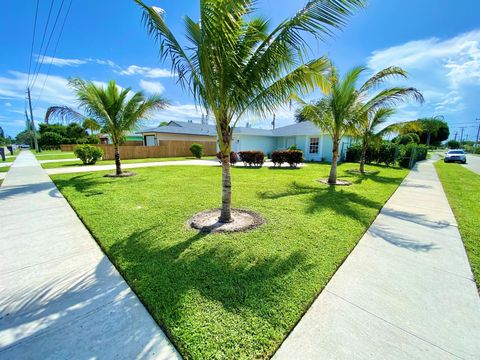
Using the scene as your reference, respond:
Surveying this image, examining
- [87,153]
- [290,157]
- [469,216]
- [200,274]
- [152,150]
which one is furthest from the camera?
[152,150]

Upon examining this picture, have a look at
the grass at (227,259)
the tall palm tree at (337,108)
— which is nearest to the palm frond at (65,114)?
the grass at (227,259)

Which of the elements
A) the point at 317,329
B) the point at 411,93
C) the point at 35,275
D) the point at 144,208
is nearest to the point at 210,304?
the point at 317,329

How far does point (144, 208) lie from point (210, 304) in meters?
4.39

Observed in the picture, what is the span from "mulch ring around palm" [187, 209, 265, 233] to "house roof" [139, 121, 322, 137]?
592 inches

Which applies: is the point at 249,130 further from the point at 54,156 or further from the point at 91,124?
the point at 54,156

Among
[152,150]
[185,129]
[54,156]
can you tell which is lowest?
[54,156]

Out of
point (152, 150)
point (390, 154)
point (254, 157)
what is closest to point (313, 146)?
point (390, 154)

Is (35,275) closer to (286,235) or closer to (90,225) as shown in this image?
(90,225)

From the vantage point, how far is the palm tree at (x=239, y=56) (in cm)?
361

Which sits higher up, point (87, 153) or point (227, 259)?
point (87, 153)

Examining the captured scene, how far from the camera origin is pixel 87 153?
17000 millimetres

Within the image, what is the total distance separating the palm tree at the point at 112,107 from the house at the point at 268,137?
356 inches

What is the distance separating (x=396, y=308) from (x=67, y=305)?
12.5ft

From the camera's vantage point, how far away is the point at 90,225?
4.93 metres
